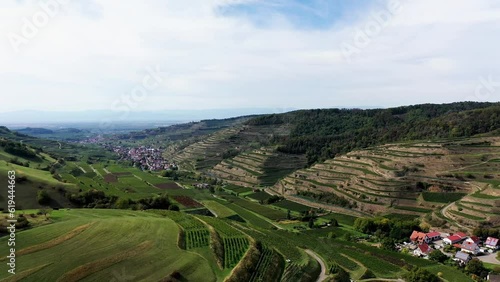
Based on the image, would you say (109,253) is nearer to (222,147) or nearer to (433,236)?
(433,236)

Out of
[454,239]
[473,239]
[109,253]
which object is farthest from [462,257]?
[109,253]

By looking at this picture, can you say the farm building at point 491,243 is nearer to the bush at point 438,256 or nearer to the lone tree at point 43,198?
the bush at point 438,256

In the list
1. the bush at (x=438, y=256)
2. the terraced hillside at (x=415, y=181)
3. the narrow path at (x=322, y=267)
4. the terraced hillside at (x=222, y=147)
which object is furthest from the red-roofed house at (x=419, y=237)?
the terraced hillside at (x=222, y=147)

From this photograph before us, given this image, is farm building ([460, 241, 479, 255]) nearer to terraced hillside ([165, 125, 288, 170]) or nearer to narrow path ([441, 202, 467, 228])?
narrow path ([441, 202, 467, 228])

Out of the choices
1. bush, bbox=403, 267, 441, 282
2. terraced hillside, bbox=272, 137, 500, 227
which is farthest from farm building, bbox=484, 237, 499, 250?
bush, bbox=403, 267, 441, 282

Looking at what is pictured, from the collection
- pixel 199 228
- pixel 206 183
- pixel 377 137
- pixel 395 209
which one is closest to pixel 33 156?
pixel 206 183

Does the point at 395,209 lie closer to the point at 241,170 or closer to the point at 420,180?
the point at 420,180
